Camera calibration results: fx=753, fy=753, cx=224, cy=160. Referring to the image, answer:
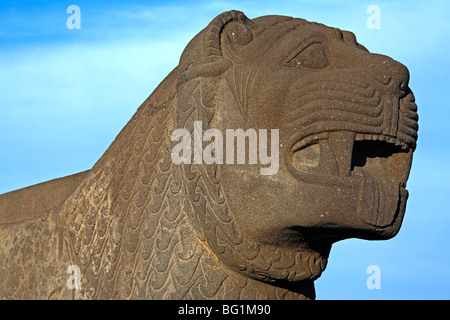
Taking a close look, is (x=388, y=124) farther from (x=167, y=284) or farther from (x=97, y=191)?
(x=97, y=191)

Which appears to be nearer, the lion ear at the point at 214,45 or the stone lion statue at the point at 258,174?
the stone lion statue at the point at 258,174

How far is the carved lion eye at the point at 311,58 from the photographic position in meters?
3.33

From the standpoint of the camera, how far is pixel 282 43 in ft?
11.1

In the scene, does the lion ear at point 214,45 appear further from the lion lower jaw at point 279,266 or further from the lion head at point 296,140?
the lion lower jaw at point 279,266

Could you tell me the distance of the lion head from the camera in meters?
3.14

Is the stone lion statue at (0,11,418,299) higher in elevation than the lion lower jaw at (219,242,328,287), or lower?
higher

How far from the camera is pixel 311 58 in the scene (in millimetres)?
3355

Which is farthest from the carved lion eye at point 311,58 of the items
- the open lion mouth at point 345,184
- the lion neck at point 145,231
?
the lion neck at point 145,231

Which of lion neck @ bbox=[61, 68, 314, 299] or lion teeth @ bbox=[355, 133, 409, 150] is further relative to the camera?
lion neck @ bbox=[61, 68, 314, 299]

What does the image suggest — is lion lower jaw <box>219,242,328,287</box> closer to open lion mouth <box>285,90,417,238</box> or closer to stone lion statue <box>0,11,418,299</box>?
stone lion statue <box>0,11,418,299</box>
